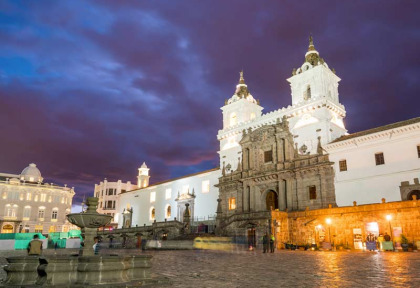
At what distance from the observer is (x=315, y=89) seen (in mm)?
38469

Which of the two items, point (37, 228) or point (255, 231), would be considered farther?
point (37, 228)

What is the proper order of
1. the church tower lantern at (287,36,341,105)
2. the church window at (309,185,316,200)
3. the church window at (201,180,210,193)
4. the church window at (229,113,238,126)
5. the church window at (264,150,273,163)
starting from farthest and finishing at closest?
the church window at (201,180,210,193) < the church window at (229,113,238,126) < the church window at (264,150,273,163) < the church tower lantern at (287,36,341,105) < the church window at (309,185,316,200)

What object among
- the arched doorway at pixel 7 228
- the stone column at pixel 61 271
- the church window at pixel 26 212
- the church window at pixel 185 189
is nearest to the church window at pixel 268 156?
the church window at pixel 185 189

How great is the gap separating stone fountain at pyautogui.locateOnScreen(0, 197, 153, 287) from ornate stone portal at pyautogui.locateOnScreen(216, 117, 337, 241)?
78.3ft

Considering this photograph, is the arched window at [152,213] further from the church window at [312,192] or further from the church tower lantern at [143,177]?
the church window at [312,192]

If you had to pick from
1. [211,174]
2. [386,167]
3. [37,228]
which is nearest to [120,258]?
[386,167]

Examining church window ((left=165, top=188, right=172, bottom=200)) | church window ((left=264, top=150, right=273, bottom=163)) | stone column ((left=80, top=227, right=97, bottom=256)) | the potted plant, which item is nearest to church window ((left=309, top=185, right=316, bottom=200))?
church window ((left=264, top=150, right=273, bottom=163))

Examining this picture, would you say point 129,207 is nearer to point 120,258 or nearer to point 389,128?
point 389,128

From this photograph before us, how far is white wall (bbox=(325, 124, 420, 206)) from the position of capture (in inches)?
1139

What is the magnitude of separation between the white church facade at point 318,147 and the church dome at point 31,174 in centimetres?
3800

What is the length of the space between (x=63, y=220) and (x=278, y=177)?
192ft

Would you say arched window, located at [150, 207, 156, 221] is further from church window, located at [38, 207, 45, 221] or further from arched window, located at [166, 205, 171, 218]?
church window, located at [38, 207, 45, 221]

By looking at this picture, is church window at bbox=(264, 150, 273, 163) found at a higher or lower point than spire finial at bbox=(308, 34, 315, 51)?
lower

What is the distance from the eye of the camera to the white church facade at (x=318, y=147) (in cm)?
2961
